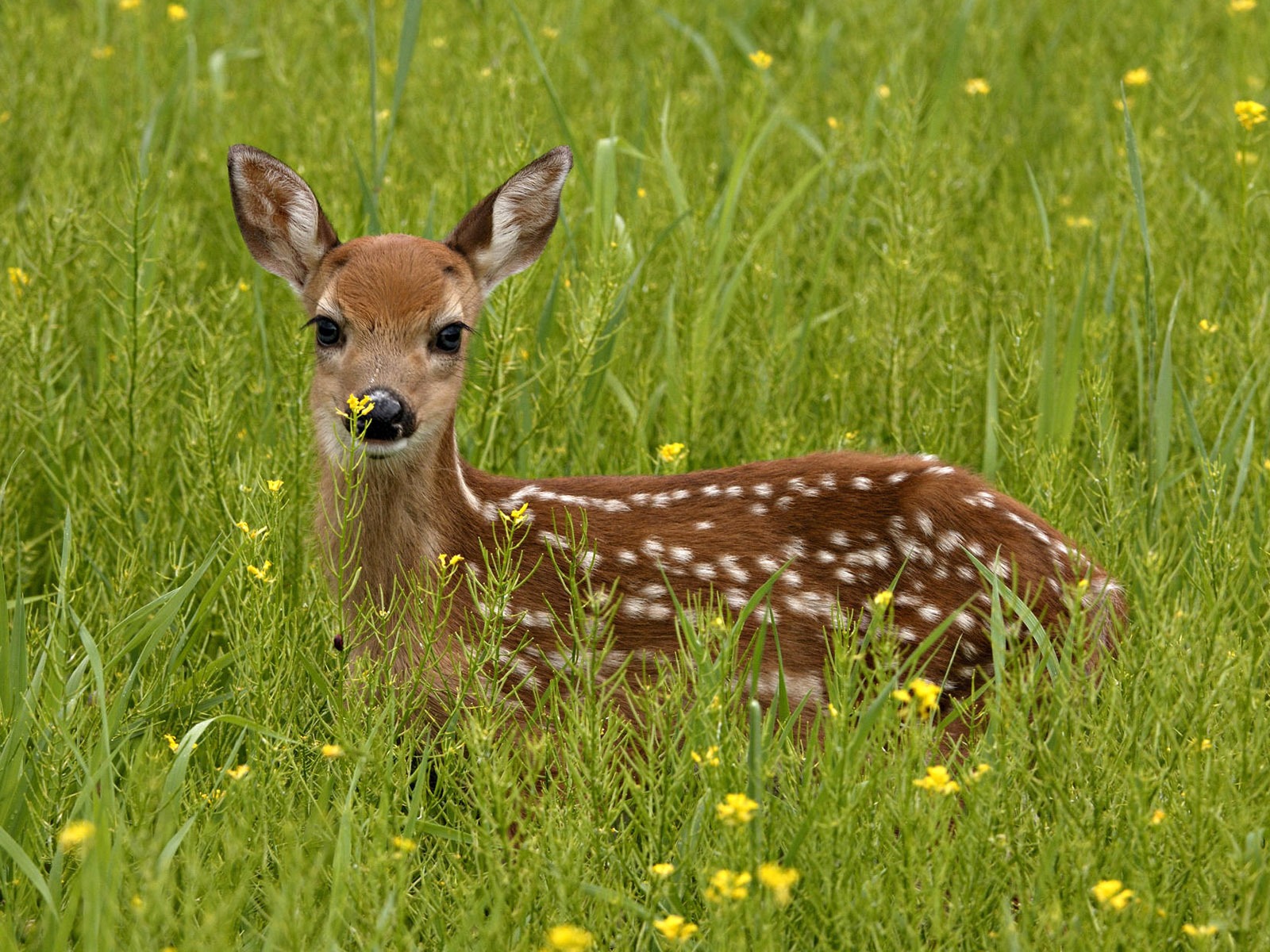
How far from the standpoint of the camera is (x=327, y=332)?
3.84 m

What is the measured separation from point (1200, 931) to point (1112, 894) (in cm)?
16

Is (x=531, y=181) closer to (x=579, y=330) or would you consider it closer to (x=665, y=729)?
(x=579, y=330)

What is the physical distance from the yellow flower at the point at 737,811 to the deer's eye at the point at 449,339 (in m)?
1.68

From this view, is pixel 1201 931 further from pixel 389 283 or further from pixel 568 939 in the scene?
pixel 389 283

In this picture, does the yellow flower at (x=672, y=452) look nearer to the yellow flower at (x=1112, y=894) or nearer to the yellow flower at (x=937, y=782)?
the yellow flower at (x=937, y=782)

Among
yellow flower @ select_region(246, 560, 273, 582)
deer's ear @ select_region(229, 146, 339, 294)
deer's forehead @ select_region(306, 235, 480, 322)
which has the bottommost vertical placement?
yellow flower @ select_region(246, 560, 273, 582)

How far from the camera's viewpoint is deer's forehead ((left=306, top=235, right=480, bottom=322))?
12.4 feet

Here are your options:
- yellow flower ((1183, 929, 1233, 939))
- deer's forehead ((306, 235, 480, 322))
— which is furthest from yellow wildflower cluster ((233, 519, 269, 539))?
yellow flower ((1183, 929, 1233, 939))

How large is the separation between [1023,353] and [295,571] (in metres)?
1.94

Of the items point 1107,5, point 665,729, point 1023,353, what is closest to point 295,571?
point 665,729

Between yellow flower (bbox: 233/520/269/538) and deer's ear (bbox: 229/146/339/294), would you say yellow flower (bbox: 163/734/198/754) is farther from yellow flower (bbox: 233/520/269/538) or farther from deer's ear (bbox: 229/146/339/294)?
deer's ear (bbox: 229/146/339/294)

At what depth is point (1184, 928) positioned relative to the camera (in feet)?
8.23

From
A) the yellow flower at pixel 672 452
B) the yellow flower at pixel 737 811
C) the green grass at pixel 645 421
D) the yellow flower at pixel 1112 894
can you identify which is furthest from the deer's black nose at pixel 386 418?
the yellow flower at pixel 1112 894

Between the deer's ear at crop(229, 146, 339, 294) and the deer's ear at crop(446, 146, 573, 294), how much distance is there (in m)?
0.35
